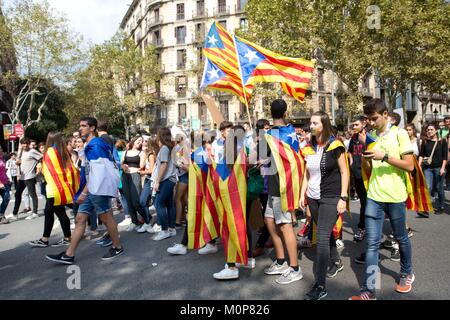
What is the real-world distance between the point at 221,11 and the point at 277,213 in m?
41.0

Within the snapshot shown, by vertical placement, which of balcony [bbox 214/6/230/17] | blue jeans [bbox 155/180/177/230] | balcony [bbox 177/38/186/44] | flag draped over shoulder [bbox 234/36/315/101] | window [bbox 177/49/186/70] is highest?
balcony [bbox 214/6/230/17]

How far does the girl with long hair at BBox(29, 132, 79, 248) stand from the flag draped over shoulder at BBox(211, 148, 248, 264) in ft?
9.38

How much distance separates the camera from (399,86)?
88.5 feet

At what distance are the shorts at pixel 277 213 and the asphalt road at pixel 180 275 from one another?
0.66 m

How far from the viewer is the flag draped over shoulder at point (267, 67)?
544 centimetres

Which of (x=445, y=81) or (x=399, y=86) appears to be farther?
(x=399, y=86)

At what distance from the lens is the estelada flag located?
5.67m

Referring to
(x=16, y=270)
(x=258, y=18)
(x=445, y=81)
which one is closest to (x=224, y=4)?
(x=258, y=18)

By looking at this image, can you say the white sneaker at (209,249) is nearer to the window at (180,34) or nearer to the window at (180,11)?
the window at (180,34)

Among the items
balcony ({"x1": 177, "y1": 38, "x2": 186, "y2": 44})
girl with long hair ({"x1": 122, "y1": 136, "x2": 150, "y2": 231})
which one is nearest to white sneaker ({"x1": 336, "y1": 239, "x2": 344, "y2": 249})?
girl with long hair ({"x1": 122, "y1": 136, "x2": 150, "y2": 231})

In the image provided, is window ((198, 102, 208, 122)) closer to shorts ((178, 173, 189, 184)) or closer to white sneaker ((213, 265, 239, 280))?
shorts ((178, 173, 189, 184))

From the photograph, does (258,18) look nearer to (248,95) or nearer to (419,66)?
(419,66)

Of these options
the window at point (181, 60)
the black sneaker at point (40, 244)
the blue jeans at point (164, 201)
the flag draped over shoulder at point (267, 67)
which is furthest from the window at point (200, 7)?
the black sneaker at point (40, 244)
